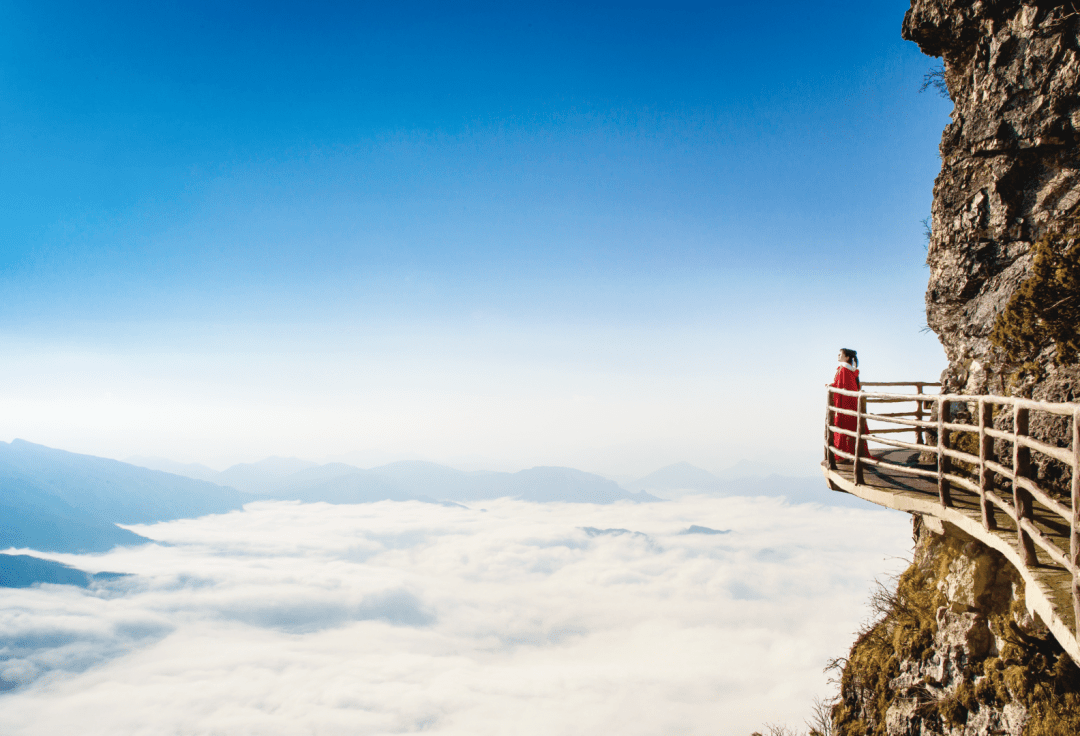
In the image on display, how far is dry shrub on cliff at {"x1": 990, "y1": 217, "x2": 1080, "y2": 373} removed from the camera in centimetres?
846

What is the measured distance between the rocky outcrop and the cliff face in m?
3.54

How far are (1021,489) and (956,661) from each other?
19.8ft

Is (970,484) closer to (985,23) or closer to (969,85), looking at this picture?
→ (969,85)

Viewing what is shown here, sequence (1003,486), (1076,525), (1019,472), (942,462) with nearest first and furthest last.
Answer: (1076,525) → (1019,472) → (942,462) → (1003,486)

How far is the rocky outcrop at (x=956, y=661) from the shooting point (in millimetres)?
7188

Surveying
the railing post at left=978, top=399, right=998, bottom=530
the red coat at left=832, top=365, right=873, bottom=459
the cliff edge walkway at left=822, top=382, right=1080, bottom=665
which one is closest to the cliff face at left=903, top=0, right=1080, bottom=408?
Result: the cliff edge walkway at left=822, top=382, right=1080, bottom=665

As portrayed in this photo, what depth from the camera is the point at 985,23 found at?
36.3ft

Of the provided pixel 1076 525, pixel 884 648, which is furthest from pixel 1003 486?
pixel 1076 525

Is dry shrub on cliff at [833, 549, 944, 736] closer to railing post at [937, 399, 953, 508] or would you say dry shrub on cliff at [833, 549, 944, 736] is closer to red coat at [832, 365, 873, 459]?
red coat at [832, 365, 873, 459]

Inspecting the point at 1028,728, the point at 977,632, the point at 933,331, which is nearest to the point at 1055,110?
the point at 933,331

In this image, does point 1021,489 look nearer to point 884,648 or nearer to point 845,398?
point 845,398

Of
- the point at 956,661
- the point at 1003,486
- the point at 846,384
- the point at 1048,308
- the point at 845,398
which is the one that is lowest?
the point at 956,661

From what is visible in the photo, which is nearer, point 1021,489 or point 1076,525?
point 1076,525

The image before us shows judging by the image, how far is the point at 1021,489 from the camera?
5055 millimetres
